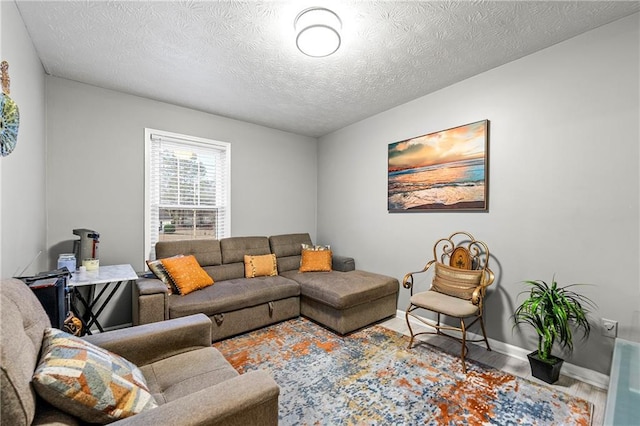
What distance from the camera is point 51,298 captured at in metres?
1.66

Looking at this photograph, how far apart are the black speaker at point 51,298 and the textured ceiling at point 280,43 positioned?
71.6 inches

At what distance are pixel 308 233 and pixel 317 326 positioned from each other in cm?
188

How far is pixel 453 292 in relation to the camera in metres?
2.74

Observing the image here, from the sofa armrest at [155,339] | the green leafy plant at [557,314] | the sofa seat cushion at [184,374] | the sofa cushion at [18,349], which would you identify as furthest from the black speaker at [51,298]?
the green leafy plant at [557,314]

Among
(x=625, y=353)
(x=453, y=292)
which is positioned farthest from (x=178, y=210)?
(x=625, y=353)

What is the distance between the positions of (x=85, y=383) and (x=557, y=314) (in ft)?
9.09

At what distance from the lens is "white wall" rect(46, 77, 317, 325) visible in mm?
2836

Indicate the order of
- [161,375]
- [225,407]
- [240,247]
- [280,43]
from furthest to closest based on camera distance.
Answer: [240,247] < [280,43] < [161,375] < [225,407]

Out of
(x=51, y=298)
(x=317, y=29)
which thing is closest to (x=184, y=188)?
(x=51, y=298)

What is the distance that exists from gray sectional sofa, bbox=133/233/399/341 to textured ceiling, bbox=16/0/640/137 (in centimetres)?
189

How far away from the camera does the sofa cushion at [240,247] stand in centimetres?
370

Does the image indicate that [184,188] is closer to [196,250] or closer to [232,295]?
[196,250]

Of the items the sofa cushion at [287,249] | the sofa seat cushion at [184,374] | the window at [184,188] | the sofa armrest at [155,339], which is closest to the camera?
the sofa seat cushion at [184,374]

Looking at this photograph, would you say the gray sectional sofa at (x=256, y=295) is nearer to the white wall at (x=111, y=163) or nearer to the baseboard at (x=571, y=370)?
the white wall at (x=111, y=163)
